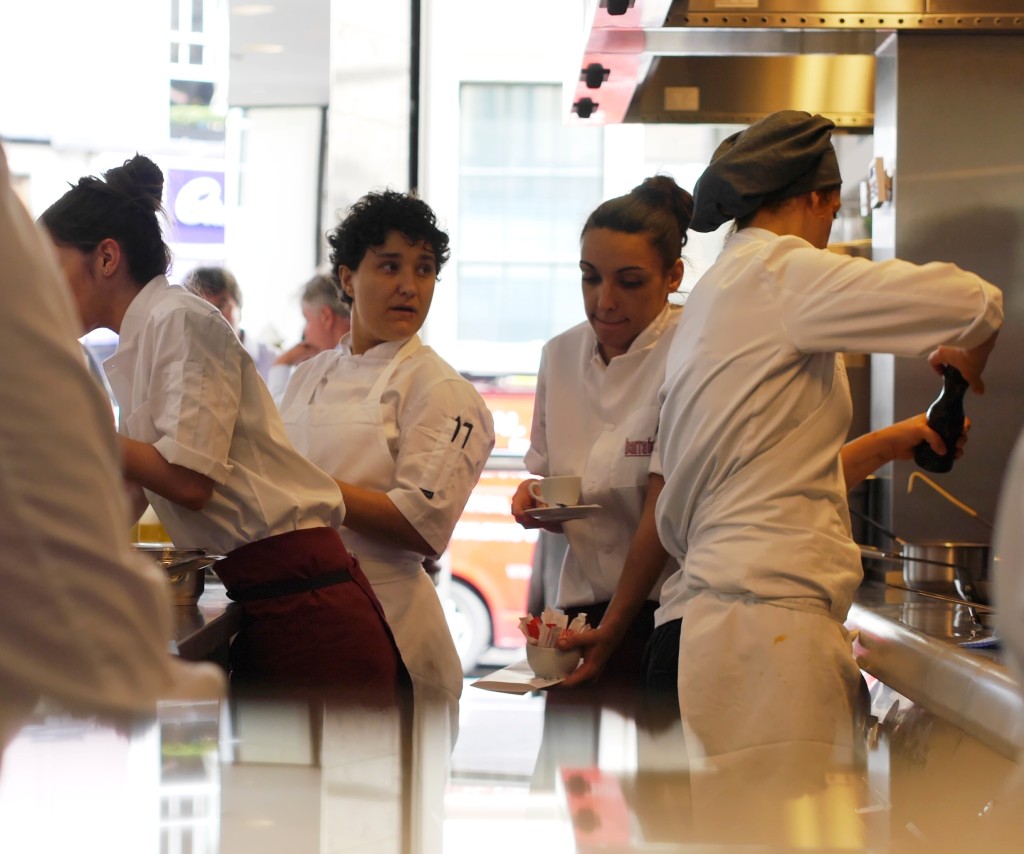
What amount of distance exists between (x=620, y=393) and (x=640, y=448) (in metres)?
0.13

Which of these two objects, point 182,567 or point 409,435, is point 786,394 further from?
point 182,567

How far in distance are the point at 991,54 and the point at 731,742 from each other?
1686 millimetres

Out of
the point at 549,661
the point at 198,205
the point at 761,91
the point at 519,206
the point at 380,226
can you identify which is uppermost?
the point at 519,206

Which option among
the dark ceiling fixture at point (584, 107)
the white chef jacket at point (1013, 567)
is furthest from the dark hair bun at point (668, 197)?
the white chef jacket at point (1013, 567)

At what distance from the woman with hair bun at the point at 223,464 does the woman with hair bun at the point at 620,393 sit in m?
0.40

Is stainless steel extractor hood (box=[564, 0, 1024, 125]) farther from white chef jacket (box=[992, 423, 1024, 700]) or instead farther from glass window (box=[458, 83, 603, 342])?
glass window (box=[458, 83, 603, 342])

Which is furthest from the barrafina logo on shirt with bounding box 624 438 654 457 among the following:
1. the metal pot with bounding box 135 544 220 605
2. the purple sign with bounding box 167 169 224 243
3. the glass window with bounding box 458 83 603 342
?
the glass window with bounding box 458 83 603 342

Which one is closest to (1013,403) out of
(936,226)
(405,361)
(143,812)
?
(936,226)

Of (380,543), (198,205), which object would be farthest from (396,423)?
(198,205)

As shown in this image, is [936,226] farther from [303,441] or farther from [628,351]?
[303,441]

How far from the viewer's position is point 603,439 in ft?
6.61

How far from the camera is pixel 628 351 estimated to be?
2.06 metres

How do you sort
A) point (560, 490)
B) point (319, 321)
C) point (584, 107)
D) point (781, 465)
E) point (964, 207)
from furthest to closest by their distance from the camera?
point (319, 321)
point (584, 107)
point (964, 207)
point (560, 490)
point (781, 465)

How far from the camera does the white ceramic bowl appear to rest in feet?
5.55
